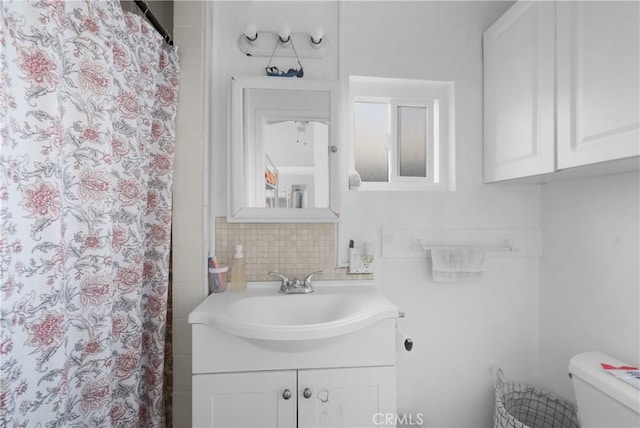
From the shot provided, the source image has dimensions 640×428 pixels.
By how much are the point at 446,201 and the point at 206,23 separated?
4.71ft

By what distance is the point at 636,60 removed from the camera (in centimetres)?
83

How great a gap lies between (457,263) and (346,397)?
32.0 inches

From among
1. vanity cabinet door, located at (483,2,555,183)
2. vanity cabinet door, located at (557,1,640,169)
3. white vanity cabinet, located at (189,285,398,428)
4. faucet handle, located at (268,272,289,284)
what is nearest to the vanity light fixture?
vanity cabinet door, located at (483,2,555,183)

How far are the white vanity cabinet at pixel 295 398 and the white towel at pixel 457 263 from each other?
591mm

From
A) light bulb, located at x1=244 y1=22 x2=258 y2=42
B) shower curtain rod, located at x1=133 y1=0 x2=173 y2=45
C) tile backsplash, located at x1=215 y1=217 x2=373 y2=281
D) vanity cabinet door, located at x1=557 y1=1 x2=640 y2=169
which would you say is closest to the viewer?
vanity cabinet door, located at x1=557 y1=1 x2=640 y2=169

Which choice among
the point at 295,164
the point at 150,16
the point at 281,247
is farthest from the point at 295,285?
Result: the point at 150,16

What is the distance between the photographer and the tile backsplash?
1.40 m

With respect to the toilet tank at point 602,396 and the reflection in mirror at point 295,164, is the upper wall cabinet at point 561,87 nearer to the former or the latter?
the toilet tank at point 602,396

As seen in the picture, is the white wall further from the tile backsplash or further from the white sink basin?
the tile backsplash

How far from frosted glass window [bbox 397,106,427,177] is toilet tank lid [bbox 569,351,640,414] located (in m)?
1.01

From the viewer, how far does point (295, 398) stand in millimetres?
1028

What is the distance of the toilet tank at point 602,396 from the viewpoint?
90 cm

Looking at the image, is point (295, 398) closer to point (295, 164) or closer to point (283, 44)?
point (295, 164)

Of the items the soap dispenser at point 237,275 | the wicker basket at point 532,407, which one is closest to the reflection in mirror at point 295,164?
the soap dispenser at point 237,275
